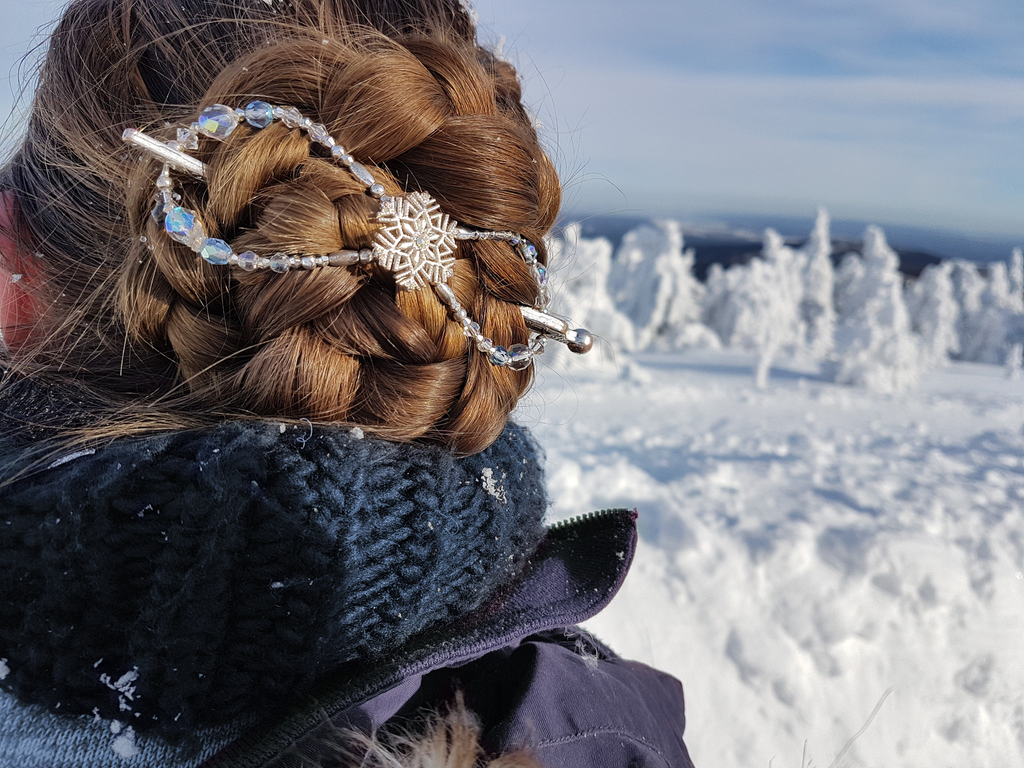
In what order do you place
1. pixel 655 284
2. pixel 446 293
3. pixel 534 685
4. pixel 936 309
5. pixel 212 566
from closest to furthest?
pixel 212 566, pixel 446 293, pixel 534 685, pixel 936 309, pixel 655 284

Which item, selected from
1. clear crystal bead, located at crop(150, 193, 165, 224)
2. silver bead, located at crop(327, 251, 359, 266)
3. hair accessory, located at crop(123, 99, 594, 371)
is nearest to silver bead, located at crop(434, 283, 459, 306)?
hair accessory, located at crop(123, 99, 594, 371)

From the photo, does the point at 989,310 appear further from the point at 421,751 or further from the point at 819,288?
the point at 421,751

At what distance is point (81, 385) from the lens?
938 mm

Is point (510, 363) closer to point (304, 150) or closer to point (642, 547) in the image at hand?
point (304, 150)

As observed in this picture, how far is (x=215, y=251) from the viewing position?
78 centimetres

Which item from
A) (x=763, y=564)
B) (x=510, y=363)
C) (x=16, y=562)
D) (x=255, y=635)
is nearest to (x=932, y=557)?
(x=763, y=564)

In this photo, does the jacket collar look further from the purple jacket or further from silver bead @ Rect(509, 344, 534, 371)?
silver bead @ Rect(509, 344, 534, 371)

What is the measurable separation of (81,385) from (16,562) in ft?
0.85

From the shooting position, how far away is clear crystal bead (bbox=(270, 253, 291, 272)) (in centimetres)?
77

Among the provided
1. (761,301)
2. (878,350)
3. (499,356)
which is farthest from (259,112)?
(761,301)

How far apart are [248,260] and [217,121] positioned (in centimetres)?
17

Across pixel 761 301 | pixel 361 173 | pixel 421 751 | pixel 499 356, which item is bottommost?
pixel 421 751

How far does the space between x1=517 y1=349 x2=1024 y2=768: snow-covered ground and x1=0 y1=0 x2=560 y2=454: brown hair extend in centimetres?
45

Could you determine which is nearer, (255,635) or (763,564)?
(255,635)
